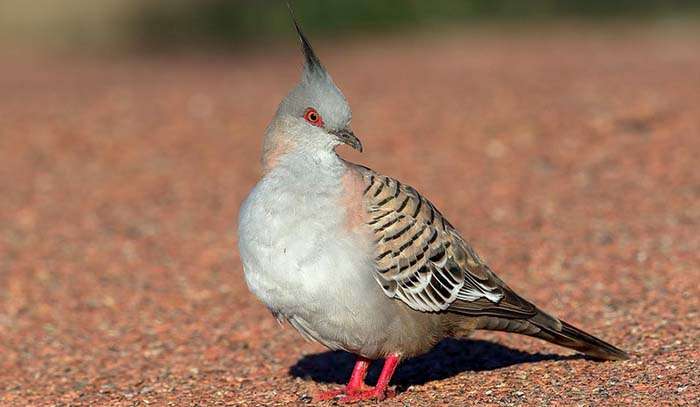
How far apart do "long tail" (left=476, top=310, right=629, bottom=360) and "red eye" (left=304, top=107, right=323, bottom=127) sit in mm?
1481

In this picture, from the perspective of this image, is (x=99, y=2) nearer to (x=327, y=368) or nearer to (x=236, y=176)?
(x=236, y=176)

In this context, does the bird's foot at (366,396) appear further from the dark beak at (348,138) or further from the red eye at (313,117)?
the red eye at (313,117)

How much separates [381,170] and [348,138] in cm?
634

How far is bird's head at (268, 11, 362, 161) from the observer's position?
590 cm

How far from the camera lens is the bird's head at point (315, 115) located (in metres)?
5.90

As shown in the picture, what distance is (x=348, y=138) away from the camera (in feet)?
19.3

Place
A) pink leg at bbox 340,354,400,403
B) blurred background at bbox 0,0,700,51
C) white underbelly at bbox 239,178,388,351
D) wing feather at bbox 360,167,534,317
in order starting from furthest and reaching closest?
blurred background at bbox 0,0,700,51 < pink leg at bbox 340,354,400,403 < wing feather at bbox 360,167,534,317 < white underbelly at bbox 239,178,388,351

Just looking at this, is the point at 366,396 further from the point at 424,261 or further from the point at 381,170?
the point at 381,170

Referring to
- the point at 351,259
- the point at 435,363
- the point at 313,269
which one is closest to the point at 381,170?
the point at 435,363

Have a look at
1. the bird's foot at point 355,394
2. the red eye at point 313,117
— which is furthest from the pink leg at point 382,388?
the red eye at point 313,117

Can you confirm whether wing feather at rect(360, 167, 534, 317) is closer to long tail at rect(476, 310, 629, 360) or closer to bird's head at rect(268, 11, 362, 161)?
long tail at rect(476, 310, 629, 360)

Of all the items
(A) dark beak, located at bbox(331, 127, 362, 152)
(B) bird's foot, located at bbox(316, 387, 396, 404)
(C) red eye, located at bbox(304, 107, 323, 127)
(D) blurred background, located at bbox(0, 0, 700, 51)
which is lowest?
(B) bird's foot, located at bbox(316, 387, 396, 404)

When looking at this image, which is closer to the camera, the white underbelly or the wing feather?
the white underbelly

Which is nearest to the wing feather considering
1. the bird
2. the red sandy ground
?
the bird
